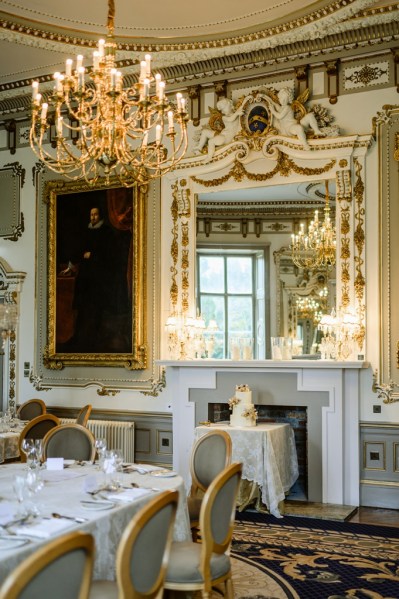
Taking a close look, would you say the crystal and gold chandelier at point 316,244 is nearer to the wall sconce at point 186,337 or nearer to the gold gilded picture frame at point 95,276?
the wall sconce at point 186,337

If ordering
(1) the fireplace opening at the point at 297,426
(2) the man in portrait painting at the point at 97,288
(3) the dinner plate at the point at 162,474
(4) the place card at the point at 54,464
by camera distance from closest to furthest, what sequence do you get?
(3) the dinner plate at the point at 162,474, (4) the place card at the point at 54,464, (1) the fireplace opening at the point at 297,426, (2) the man in portrait painting at the point at 97,288

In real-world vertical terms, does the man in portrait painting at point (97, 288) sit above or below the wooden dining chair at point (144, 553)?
above

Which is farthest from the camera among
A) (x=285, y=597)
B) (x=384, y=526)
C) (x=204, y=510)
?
(x=384, y=526)

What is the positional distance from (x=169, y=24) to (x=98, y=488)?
5092 mm

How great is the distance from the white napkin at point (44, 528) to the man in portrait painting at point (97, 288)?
5149 mm

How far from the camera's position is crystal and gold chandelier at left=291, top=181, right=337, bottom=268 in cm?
752

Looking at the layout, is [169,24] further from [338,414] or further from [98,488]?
[98,488]

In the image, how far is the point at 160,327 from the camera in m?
8.35

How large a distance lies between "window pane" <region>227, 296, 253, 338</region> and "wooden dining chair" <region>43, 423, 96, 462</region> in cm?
274

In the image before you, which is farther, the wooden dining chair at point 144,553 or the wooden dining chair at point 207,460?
the wooden dining chair at point 207,460

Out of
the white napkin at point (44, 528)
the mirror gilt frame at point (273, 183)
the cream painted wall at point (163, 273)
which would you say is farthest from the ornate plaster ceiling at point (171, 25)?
the white napkin at point (44, 528)

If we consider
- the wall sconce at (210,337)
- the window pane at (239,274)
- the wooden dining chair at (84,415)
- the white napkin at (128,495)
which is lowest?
the wooden dining chair at (84,415)

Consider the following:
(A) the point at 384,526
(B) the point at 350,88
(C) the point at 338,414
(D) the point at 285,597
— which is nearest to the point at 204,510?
(D) the point at 285,597

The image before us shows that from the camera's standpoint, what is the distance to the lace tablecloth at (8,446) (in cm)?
692
